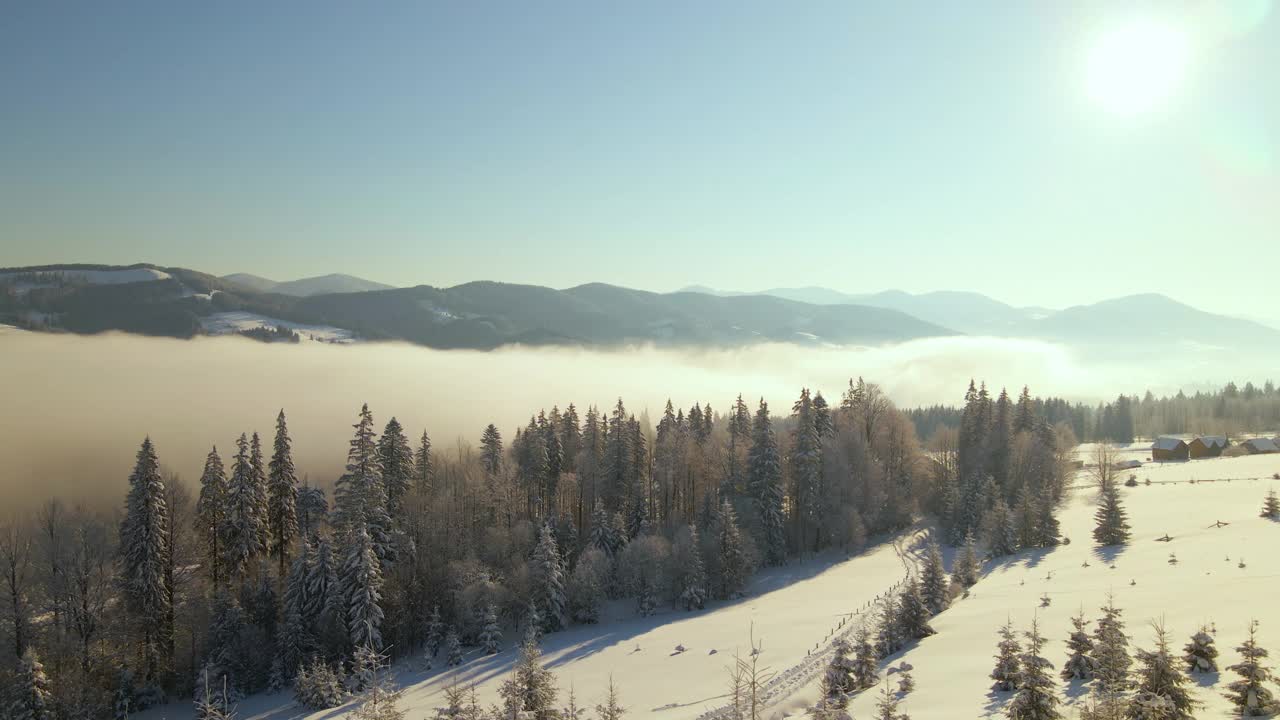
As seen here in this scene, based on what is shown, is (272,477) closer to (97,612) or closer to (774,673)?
(97,612)

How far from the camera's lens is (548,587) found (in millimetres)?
48125

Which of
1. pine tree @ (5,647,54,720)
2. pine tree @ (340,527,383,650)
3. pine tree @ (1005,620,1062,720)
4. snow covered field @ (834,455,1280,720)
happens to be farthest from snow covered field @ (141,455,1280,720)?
pine tree @ (5,647,54,720)

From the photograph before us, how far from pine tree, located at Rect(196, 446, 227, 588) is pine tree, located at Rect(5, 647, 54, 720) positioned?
1363 centimetres

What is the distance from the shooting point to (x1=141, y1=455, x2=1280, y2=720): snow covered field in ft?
74.0

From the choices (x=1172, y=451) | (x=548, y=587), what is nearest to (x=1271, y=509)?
(x=548, y=587)

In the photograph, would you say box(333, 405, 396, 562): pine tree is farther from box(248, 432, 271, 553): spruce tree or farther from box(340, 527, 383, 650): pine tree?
box(248, 432, 271, 553): spruce tree

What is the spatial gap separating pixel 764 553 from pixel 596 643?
22050 mm

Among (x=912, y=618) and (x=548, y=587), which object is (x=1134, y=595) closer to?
(x=912, y=618)

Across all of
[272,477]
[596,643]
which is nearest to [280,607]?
[272,477]

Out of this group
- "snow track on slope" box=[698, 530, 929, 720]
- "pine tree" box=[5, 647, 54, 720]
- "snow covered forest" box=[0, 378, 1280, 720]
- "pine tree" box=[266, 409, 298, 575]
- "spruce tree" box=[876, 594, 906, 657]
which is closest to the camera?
"snow track on slope" box=[698, 530, 929, 720]

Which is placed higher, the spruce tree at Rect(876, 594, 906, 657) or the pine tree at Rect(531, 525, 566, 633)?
the spruce tree at Rect(876, 594, 906, 657)

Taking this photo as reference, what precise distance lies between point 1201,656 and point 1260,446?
11216cm

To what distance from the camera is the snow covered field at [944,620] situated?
74.0 ft

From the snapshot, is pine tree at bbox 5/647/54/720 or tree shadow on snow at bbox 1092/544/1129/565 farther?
tree shadow on snow at bbox 1092/544/1129/565
